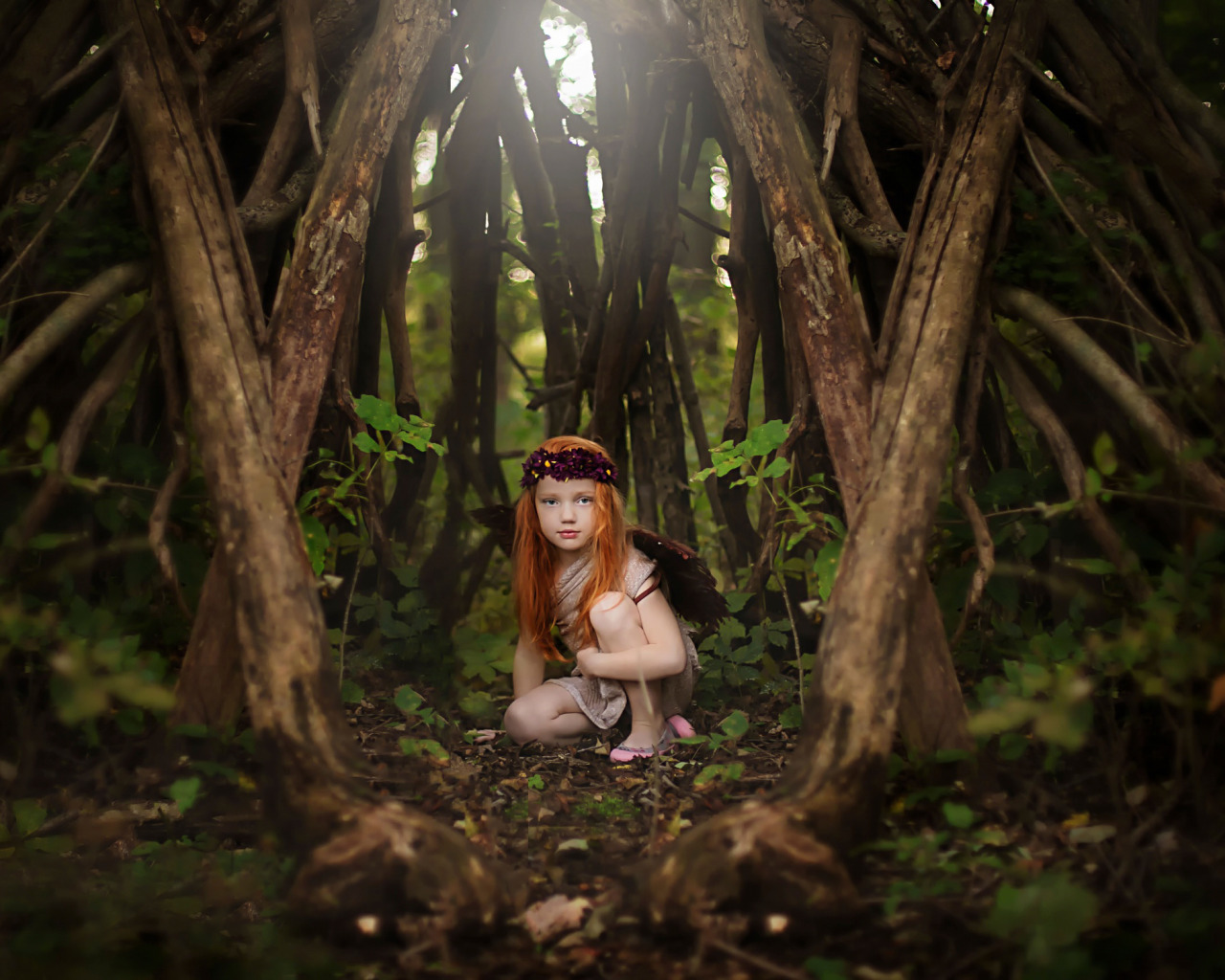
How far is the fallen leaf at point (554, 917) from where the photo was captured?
6.14 feet

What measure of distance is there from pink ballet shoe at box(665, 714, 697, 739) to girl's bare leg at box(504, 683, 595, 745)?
0.30m

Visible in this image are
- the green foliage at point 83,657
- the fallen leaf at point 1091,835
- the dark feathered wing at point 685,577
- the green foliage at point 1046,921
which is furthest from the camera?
the dark feathered wing at point 685,577

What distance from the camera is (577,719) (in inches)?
126

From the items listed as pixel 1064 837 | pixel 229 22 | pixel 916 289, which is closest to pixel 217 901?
pixel 1064 837

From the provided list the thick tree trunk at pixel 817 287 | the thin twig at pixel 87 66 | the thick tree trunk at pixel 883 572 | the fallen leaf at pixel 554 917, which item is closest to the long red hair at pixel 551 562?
the thick tree trunk at pixel 817 287

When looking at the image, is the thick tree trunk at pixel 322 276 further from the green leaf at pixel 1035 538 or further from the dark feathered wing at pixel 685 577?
the green leaf at pixel 1035 538

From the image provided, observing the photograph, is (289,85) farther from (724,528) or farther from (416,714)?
(724,528)

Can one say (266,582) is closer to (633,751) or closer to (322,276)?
(322,276)

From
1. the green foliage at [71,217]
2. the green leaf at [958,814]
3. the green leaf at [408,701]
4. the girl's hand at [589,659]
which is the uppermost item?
the green foliage at [71,217]

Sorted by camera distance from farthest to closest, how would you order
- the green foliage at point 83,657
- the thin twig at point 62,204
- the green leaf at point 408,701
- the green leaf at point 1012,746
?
the green leaf at point 408,701
the thin twig at point 62,204
the green leaf at point 1012,746
the green foliage at point 83,657

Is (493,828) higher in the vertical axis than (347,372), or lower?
lower

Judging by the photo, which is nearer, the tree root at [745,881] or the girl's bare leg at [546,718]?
the tree root at [745,881]

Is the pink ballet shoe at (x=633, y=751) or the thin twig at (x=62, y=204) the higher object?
the thin twig at (x=62, y=204)

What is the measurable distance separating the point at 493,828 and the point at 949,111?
273 centimetres
